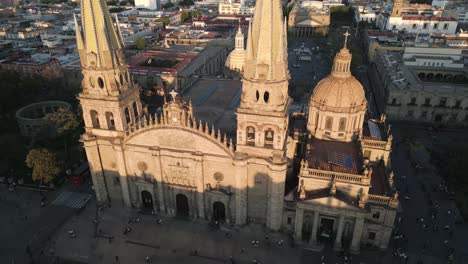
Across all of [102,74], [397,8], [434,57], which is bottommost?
[434,57]

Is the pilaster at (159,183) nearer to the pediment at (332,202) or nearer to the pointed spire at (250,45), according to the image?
the pointed spire at (250,45)

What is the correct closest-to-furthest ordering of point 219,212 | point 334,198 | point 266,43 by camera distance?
1. point 266,43
2. point 334,198
3. point 219,212

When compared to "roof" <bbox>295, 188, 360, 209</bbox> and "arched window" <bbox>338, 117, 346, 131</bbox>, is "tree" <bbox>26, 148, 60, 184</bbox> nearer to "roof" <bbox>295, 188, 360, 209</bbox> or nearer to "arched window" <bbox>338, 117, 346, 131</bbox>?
"roof" <bbox>295, 188, 360, 209</bbox>

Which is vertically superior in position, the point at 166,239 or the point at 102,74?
the point at 102,74

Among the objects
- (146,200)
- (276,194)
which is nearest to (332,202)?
(276,194)

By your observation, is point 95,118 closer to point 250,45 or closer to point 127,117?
point 127,117

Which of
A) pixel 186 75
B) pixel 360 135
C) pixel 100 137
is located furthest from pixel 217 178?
pixel 186 75
